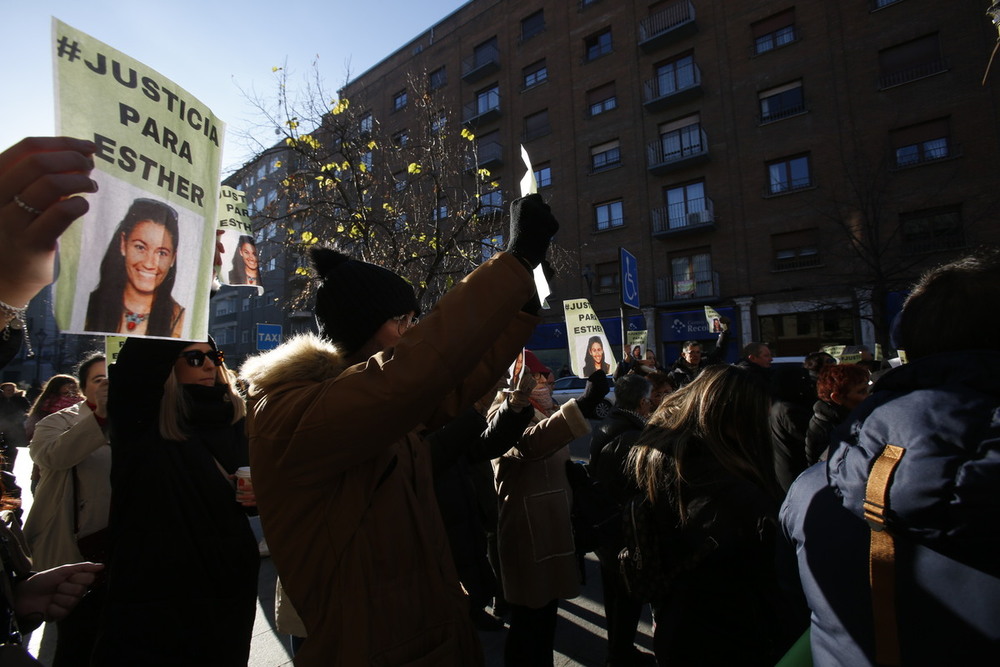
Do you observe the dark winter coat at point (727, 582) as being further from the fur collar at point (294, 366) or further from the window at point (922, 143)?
the window at point (922, 143)

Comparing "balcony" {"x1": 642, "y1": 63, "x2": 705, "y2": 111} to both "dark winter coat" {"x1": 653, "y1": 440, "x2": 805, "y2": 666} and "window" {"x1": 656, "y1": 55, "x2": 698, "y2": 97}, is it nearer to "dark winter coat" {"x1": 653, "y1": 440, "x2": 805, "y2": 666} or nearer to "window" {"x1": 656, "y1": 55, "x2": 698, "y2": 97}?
"window" {"x1": 656, "y1": 55, "x2": 698, "y2": 97}

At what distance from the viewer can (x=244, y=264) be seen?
13.8 feet

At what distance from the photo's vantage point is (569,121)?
23.4 m

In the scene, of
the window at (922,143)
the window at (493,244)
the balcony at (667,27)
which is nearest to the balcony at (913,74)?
the window at (922,143)

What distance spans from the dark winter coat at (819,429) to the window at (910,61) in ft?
60.7

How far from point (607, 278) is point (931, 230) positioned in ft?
34.6

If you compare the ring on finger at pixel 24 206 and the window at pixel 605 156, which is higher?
the window at pixel 605 156

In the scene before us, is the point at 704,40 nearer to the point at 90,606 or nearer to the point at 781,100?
the point at 781,100

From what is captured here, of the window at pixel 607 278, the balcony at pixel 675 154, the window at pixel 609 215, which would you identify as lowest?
the window at pixel 607 278

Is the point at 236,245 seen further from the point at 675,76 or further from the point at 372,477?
the point at 675,76

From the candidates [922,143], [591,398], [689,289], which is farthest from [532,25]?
[591,398]

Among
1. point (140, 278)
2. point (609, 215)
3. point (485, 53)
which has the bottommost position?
point (140, 278)

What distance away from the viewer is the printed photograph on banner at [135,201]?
126 cm

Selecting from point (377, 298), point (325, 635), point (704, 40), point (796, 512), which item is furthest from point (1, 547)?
point (704, 40)
